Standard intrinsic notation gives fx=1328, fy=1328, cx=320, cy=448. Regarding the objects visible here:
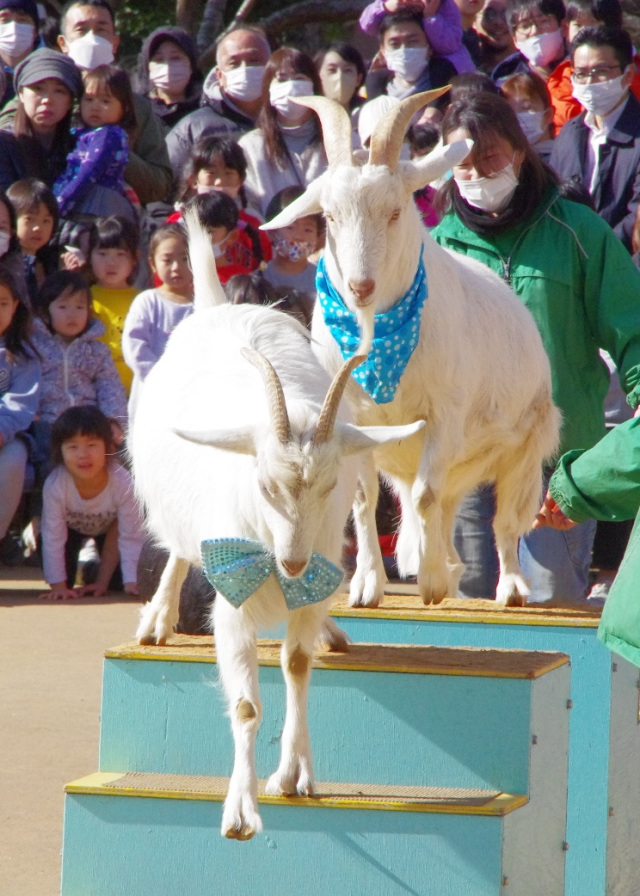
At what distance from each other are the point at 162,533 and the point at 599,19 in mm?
5584

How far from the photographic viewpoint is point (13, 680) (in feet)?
18.4

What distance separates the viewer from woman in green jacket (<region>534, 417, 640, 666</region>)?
109 inches

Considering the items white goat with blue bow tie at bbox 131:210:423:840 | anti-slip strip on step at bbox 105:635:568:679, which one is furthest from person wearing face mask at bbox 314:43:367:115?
anti-slip strip on step at bbox 105:635:568:679

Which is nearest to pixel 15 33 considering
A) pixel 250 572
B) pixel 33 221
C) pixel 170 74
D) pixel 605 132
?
pixel 170 74

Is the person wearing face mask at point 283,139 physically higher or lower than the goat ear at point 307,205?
higher

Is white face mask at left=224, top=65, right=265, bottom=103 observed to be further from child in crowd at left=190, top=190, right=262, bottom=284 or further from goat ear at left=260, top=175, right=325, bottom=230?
goat ear at left=260, top=175, right=325, bottom=230

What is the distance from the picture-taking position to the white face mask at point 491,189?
177 inches

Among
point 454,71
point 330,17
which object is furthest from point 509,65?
point 330,17

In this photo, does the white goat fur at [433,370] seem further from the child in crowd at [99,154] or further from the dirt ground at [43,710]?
the child in crowd at [99,154]

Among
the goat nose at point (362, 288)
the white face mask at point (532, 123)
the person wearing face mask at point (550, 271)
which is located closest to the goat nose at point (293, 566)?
the goat nose at point (362, 288)

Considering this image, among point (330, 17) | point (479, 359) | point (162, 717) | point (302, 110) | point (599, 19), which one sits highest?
point (330, 17)

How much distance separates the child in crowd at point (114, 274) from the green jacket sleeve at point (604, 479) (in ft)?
15.7

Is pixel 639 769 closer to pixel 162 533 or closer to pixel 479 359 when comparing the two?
pixel 479 359

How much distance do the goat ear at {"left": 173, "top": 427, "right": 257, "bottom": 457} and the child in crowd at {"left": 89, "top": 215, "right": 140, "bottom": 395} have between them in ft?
15.3
